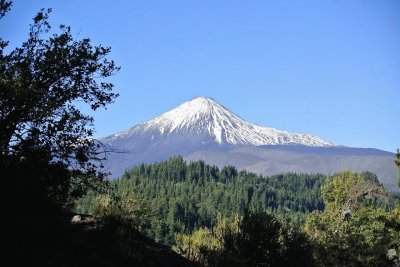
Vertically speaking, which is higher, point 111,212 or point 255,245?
point 111,212

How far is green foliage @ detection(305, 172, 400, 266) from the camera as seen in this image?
27.7 m

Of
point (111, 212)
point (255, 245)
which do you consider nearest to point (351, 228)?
point (255, 245)

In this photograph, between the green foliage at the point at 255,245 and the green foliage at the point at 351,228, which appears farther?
the green foliage at the point at 351,228

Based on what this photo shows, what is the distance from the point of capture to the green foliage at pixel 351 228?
27.7 meters

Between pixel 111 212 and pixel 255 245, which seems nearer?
pixel 111 212

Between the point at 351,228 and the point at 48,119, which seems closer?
the point at 48,119

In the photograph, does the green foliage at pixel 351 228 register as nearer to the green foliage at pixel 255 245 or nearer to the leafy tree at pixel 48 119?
the green foliage at pixel 255 245

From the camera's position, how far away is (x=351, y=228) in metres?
32.2

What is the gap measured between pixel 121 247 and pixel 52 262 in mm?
3331

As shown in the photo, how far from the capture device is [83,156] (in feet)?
43.7

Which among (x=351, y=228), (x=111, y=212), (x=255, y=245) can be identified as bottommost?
(x=351, y=228)

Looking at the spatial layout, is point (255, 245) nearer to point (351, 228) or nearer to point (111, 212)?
point (111, 212)

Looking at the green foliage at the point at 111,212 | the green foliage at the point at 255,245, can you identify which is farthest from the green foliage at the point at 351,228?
the green foliage at the point at 111,212

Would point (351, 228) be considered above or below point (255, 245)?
→ below
